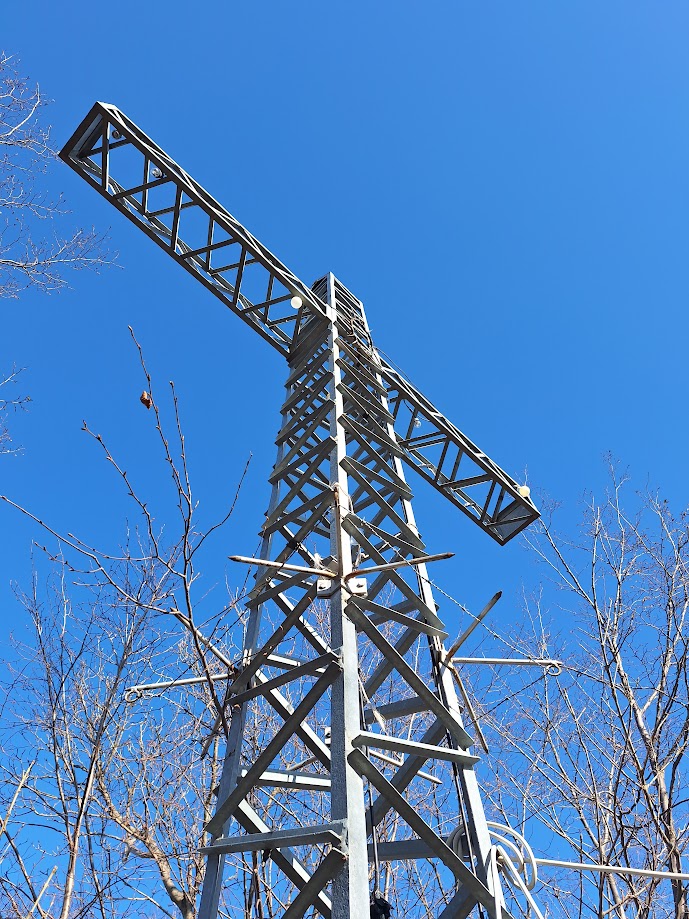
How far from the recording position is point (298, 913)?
9.86 feet

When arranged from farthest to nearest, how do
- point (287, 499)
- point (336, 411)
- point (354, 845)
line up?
point (336, 411) < point (287, 499) < point (354, 845)

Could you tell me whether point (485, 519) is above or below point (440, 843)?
above

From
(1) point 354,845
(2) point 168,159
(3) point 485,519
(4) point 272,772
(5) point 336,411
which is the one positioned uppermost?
(2) point 168,159

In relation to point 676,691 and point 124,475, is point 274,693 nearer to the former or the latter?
point 124,475

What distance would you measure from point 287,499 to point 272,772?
1.99m

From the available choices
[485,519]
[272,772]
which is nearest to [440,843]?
[272,772]

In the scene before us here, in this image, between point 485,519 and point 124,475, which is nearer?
point 124,475

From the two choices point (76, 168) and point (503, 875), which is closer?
point (503, 875)

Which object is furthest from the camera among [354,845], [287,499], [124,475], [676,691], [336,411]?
Result: [676,691]

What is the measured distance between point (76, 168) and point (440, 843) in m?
7.98

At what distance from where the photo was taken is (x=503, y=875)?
11.6ft

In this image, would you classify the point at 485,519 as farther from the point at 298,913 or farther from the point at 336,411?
the point at 298,913

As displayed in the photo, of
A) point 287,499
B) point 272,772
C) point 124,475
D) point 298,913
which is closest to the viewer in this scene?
point 298,913

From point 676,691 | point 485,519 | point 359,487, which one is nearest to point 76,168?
point 359,487
